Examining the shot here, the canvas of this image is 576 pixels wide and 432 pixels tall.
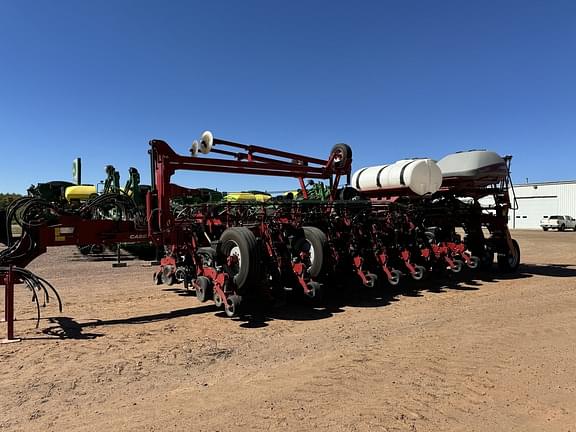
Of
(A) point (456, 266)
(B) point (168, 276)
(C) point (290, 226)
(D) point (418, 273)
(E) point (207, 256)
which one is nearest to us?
(E) point (207, 256)

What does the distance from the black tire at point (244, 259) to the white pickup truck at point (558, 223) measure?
37.2m

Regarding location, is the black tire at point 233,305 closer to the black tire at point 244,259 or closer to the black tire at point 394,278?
the black tire at point 244,259

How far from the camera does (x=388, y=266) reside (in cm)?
881

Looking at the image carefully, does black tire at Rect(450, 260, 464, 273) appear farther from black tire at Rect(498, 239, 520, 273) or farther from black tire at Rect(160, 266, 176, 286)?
black tire at Rect(160, 266, 176, 286)

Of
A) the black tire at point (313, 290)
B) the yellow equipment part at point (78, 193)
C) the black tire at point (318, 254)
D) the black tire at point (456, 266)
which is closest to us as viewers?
the black tire at point (313, 290)

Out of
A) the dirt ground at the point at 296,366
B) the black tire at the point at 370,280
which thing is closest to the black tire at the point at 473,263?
the dirt ground at the point at 296,366

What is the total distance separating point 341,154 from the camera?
9859 mm

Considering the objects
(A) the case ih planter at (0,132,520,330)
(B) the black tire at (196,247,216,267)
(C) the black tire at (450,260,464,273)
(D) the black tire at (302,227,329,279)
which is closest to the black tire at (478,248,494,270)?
(A) the case ih planter at (0,132,520,330)

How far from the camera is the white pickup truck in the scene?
36.8 metres

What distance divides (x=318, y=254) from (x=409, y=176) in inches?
143

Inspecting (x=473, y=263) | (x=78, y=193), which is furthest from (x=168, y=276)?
(x=78, y=193)

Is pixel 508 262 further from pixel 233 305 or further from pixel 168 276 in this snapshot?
pixel 168 276

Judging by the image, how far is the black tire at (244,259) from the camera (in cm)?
662

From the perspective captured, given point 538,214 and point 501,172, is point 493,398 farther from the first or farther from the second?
point 538,214
